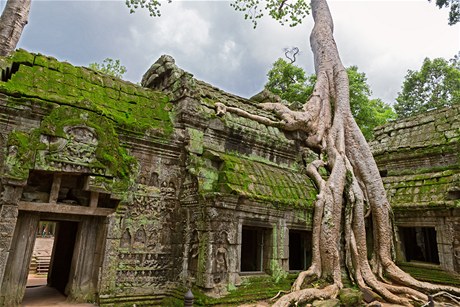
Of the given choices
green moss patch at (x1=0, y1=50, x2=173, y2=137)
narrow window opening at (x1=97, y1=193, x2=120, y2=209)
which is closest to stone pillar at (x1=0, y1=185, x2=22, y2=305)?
narrow window opening at (x1=97, y1=193, x2=120, y2=209)

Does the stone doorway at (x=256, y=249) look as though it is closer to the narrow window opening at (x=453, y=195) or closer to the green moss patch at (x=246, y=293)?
the green moss patch at (x=246, y=293)

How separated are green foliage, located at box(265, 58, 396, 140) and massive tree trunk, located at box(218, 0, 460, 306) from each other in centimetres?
795

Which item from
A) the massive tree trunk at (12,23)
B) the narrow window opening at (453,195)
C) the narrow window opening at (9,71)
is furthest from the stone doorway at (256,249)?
the massive tree trunk at (12,23)

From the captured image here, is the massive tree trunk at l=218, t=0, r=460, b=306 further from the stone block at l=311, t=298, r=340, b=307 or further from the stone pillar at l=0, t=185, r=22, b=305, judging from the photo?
the stone pillar at l=0, t=185, r=22, b=305

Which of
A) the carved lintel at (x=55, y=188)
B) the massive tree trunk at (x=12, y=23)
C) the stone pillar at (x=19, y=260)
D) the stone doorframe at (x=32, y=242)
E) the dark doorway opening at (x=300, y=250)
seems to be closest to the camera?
the stone doorframe at (x=32, y=242)

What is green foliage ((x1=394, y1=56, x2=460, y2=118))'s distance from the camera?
65.9 feet

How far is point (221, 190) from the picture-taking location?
5.72m

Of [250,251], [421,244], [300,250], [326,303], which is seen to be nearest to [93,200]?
[250,251]

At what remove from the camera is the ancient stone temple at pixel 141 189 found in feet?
15.6

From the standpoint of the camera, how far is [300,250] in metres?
8.23

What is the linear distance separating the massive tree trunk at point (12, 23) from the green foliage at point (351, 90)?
12540mm

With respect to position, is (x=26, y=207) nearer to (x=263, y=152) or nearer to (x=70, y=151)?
(x=70, y=151)

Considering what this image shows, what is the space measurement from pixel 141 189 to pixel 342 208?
477cm

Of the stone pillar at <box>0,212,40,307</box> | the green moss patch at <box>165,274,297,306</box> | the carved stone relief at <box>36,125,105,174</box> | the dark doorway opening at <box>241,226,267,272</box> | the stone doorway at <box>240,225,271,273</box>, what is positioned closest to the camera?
the stone pillar at <box>0,212,40,307</box>
